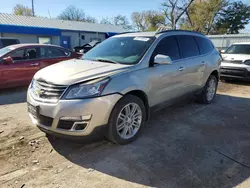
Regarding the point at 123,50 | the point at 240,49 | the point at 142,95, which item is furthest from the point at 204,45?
the point at 240,49

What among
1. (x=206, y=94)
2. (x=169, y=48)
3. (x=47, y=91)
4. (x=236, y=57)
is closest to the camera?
(x=47, y=91)

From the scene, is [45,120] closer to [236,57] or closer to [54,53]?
[54,53]

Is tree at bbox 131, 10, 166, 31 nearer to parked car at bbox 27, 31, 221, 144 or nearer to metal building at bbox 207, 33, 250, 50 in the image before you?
metal building at bbox 207, 33, 250, 50

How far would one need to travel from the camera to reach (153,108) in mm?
3961

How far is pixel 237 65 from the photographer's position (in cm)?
885

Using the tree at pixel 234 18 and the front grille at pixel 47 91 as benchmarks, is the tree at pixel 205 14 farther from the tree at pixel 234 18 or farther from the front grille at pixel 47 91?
the front grille at pixel 47 91

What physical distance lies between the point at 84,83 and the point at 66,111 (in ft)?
1.46

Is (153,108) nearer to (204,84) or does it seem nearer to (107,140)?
(107,140)

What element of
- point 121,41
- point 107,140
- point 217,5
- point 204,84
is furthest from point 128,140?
point 217,5

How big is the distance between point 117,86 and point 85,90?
18.5 inches

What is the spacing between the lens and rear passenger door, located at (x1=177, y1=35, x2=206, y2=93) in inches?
183

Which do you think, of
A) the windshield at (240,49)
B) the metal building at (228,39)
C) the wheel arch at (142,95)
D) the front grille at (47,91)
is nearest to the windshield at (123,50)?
the wheel arch at (142,95)

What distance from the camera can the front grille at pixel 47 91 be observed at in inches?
117

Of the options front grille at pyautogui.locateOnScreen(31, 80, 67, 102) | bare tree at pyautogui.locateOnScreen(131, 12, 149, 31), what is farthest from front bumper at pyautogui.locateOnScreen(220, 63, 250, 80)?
bare tree at pyautogui.locateOnScreen(131, 12, 149, 31)
